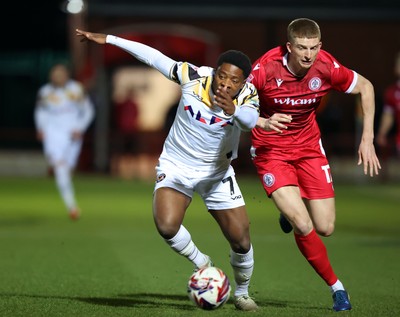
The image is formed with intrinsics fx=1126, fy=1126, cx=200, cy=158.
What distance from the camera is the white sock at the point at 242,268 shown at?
9.34 m

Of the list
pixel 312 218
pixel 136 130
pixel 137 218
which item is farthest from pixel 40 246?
pixel 136 130

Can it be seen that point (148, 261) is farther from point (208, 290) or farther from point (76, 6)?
point (76, 6)

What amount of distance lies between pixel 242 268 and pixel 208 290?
90 centimetres

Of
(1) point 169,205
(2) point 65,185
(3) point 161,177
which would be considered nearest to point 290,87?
(3) point 161,177

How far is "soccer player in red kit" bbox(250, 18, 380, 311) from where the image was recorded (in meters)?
9.29

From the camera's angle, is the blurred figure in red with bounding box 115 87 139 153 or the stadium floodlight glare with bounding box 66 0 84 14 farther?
the blurred figure in red with bounding box 115 87 139 153

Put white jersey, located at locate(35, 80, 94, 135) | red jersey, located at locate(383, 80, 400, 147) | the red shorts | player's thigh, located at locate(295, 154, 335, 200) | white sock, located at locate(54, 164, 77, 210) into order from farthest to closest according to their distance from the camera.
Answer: white jersey, located at locate(35, 80, 94, 135)
white sock, located at locate(54, 164, 77, 210)
red jersey, located at locate(383, 80, 400, 147)
player's thigh, located at locate(295, 154, 335, 200)
the red shorts

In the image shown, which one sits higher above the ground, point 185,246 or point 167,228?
point 167,228

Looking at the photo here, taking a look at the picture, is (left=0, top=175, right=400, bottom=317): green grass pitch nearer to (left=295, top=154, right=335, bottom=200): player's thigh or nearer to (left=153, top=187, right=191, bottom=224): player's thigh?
(left=153, top=187, right=191, bottom=224): player's thigh

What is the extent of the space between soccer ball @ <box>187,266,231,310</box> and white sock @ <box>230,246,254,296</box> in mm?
722

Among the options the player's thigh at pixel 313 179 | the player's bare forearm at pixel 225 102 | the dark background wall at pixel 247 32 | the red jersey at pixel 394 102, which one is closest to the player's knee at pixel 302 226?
the player's thigh at pixel 313 179

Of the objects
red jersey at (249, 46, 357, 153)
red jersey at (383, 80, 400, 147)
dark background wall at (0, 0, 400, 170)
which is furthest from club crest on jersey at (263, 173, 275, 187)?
dark background wall at (0, 0, 400, 170)

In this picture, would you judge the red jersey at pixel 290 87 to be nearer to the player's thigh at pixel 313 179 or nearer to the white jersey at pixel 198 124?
the player's thigh at pixel 313 179

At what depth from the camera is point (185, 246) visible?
30.4 feet
